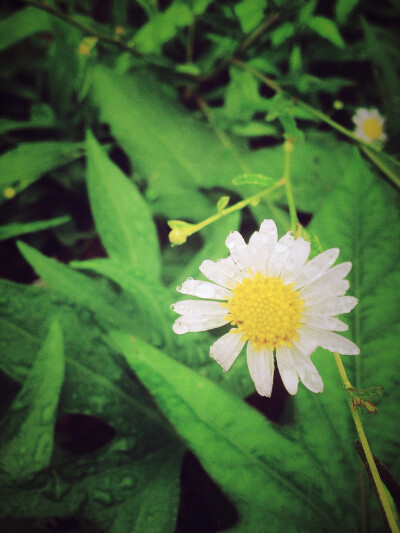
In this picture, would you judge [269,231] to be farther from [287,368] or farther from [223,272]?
[287,368]

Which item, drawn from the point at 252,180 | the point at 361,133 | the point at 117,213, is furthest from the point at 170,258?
the point at 361,133

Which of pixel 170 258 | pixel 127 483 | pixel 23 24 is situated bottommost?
pixel 127 483

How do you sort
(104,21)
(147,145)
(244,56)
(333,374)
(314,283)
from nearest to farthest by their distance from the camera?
(314,283)
(333,374)
(244,56)
(147,145)
(104,21)

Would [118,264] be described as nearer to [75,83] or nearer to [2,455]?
[2,455]

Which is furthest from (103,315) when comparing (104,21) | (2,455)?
(104,21)

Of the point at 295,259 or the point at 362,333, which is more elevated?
the point at 295,259

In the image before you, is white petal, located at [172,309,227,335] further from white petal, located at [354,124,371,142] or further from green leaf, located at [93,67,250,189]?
white petal, located at [354,124,371,142]
